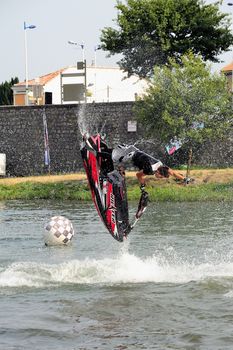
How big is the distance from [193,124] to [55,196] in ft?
23.2

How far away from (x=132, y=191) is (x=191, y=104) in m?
5.29

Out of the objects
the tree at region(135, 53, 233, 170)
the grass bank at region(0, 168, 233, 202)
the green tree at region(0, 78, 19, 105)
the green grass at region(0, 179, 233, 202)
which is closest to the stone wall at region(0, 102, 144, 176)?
the grass bank at region(0, 168, 233, 202)

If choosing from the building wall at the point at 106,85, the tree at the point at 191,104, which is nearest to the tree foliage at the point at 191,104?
the tree at the point at 191,104

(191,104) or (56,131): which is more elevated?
(191,104)

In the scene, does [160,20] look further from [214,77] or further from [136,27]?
[214,77]

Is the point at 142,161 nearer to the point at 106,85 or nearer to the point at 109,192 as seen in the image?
the point at 109,192

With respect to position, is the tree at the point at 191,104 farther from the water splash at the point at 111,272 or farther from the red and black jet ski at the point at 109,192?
the red and black jet ski at the point at 109,192

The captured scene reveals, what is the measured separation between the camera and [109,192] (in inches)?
700

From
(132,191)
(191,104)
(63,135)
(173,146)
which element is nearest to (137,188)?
(132,191)

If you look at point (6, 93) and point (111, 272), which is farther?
point (6, 93)

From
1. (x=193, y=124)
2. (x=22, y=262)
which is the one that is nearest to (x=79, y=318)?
(x=22, y=262)

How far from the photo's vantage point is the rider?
15.9m

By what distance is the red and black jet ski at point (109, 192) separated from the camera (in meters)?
17.5

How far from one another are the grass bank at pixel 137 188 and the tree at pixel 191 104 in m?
2.00
